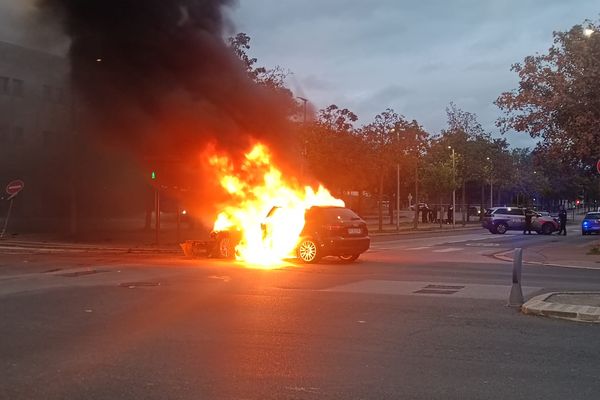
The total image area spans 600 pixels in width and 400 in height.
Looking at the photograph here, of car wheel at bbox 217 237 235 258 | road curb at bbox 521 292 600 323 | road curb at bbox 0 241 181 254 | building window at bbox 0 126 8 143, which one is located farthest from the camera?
building window at bbox 0 126 8 143

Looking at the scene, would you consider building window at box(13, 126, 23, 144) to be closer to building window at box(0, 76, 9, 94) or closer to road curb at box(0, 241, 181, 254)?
building window at box(0, 76, 9, 94)

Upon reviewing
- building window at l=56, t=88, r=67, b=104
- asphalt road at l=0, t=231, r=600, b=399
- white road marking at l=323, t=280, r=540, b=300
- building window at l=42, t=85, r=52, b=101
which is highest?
building window at l=42, t=85, r=52, b=101

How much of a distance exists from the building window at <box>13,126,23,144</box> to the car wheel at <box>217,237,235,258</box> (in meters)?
14.1

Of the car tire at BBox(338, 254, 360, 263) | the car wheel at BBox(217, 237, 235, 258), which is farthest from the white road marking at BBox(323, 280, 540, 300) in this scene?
the car wheel at BBox(217, 237, 235, 258)

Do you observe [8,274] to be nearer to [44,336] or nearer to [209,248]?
Answer: [209,248]

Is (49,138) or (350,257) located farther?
(49,138)

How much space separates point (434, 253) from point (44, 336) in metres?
14.5

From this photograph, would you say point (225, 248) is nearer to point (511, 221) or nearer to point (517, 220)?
point (511, 221)

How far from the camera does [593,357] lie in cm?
589

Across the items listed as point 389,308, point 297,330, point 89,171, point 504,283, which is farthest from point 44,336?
point 89,171

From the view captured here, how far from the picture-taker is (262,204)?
60.0 feet

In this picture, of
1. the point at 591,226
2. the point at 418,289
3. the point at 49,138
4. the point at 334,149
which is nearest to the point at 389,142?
the point at 334,149

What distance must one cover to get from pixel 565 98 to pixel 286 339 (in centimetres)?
1610

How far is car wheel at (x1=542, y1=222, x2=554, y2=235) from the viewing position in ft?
111
